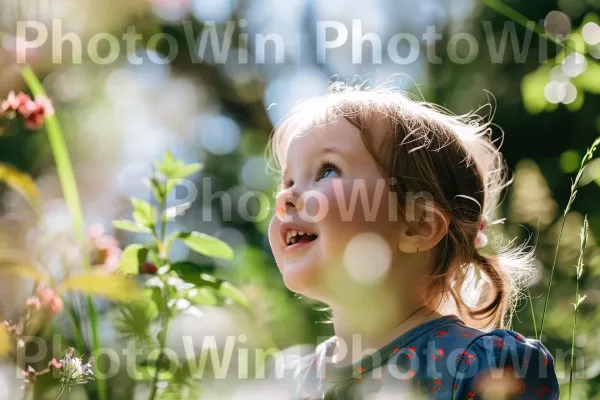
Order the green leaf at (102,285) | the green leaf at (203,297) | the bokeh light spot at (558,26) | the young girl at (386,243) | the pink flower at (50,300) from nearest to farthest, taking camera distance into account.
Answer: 1. the green leaf at (102,285)
2. the young girl at (386,243)
3. the pink flower at (50,300)
4. the green leaf at (203,297)
5. the bokeh light spot at (558,26)

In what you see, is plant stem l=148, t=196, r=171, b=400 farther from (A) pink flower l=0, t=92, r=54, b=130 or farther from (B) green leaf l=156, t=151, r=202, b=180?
A: (A) pink flower l=0, t=92, r=54, b=130

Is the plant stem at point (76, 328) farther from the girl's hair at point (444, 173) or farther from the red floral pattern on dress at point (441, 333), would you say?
the red floral pattern on dress at point (441, 333)

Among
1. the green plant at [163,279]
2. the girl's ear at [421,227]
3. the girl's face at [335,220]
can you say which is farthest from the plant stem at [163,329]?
the girl's ear at [421,227]

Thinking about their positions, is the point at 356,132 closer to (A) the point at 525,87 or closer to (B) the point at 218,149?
(A) the point at 525,87

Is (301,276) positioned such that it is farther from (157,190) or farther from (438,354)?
(157,190)

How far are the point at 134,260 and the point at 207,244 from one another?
0.15 metres

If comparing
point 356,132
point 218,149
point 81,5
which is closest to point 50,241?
point 356,132

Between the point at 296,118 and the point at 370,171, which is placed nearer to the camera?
the point at 370,171

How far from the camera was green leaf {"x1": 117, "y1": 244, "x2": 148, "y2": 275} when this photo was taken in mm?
1499

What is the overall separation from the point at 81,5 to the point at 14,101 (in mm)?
Answer: 1426

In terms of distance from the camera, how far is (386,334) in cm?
132

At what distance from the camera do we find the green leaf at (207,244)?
1475 millimetres

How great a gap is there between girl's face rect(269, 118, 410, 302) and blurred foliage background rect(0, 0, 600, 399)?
1.05 feet

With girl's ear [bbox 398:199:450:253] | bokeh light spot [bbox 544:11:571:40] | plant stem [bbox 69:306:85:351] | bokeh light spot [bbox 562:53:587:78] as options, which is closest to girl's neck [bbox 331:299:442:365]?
girl's ear [bbox 398:199:450:253]
